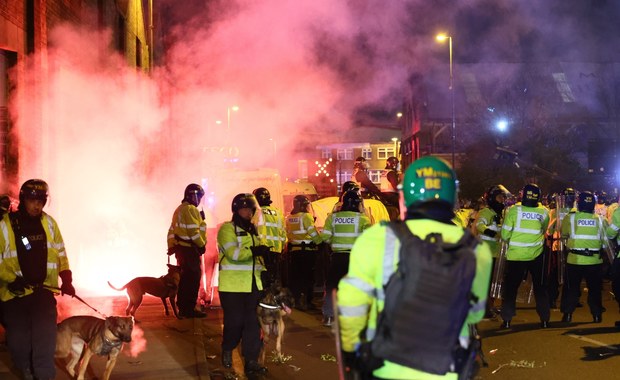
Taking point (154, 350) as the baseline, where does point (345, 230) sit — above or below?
above

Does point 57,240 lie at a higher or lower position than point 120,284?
higher

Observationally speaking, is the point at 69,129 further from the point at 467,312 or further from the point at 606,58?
the point at 606,58

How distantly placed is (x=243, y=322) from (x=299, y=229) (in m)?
4.63

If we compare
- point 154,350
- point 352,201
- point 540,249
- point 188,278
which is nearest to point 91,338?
point 154,350

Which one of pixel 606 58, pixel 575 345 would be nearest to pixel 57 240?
pixel 575 345

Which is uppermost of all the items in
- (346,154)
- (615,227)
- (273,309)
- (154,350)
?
(346,154)

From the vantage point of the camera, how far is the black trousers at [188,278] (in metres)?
9.71

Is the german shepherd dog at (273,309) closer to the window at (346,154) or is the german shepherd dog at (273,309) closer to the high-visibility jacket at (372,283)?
the high-visibility jacket at (372,283)

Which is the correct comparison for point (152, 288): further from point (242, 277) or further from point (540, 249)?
point (540, 249)

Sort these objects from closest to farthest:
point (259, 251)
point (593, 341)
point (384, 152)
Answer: point (259, 251) < point (593, 341) < point (384, 152)

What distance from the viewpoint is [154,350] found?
7.43 metres

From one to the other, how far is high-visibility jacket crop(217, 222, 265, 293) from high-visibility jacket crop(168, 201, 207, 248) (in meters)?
2.97

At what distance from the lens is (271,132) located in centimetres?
2759

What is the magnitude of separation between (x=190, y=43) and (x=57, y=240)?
1668 centimetres
